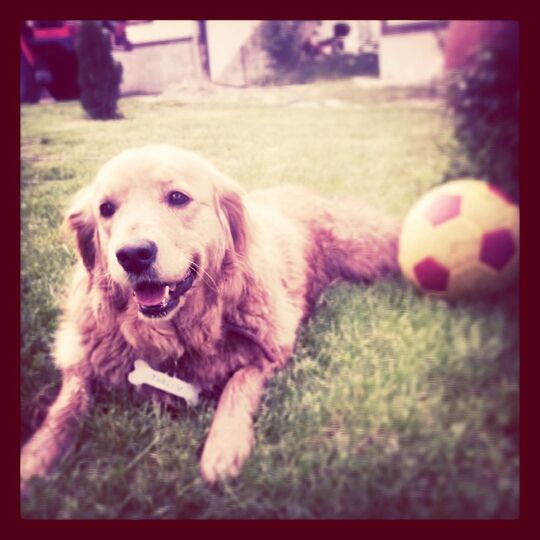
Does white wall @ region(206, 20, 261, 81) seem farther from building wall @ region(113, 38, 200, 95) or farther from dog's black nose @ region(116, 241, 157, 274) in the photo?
dog's black nose @ region(116, 241, 157, 274)

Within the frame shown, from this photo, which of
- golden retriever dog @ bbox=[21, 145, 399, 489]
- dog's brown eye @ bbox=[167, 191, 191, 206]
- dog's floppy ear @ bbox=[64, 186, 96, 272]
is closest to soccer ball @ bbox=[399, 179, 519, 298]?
golden retriever dog @ bbox=[21, 145, 399, 489]

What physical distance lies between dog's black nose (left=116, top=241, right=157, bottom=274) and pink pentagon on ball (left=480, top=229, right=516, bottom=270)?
1.18 metres

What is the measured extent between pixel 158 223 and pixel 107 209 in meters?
0.28

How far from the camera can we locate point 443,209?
6.00ft

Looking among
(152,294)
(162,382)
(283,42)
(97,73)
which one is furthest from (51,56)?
(162,382)

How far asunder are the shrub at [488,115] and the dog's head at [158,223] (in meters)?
0.96

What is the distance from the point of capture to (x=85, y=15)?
2.14m

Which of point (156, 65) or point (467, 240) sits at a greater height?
point (156, 65)

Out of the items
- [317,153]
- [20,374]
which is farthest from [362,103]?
[20,374]

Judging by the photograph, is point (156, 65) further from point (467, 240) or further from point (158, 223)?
point (467, 240)

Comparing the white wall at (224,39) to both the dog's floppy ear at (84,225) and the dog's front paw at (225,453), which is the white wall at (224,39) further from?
the dog's front paw at (225,453)

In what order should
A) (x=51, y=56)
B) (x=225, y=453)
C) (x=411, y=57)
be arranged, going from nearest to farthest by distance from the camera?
(x=225, y=453), (x=411, y=57), (x=51, y=56)

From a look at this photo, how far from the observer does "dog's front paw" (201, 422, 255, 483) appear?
1.88 meters

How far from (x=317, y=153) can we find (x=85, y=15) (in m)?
1.13
